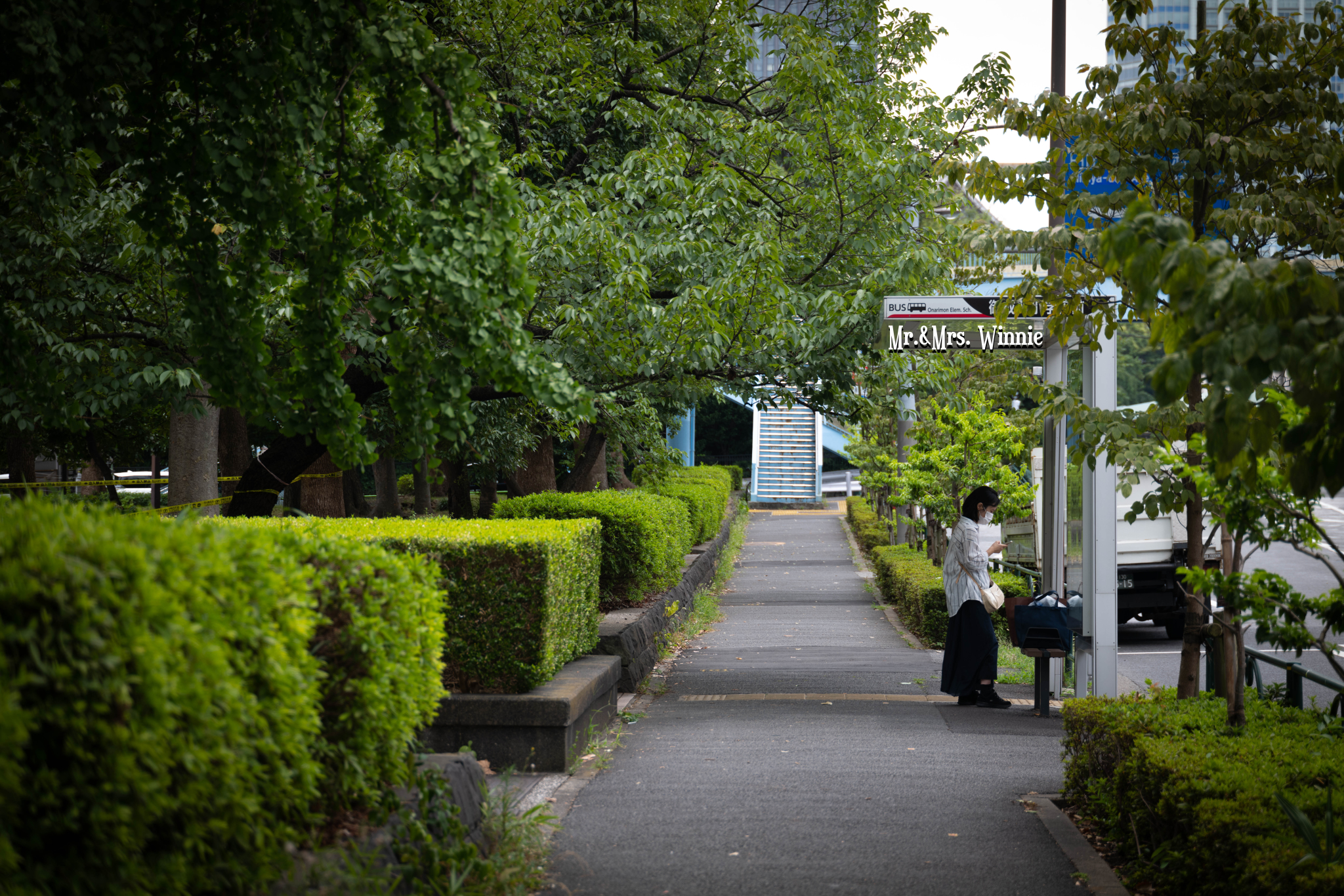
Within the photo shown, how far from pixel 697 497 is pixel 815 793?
1366 cm

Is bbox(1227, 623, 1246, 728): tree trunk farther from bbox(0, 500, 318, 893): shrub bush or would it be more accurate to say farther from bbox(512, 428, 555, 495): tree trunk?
bbox(512, 428, 555, 495): tree trunk

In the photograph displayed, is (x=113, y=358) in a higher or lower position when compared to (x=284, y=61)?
lower

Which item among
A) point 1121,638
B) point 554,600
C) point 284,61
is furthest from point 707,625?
point 284,61

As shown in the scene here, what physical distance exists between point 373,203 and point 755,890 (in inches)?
136

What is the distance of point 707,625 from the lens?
14117mm

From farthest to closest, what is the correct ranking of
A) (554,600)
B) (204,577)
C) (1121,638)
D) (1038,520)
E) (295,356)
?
(1038,520) < (1121,638) < (554,600) < (295,356) < (204,577)

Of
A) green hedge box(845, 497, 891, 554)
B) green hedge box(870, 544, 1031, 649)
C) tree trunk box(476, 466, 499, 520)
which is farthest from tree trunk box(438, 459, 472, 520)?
green hedge box(870, 544, 1031, 649)

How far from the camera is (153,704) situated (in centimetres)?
227

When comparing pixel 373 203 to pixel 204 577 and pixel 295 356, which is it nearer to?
pixel 295 356

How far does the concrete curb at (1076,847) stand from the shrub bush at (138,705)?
3.42 m

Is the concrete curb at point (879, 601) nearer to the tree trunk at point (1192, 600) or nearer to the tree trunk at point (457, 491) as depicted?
the tree trunk at point (1192, 600)

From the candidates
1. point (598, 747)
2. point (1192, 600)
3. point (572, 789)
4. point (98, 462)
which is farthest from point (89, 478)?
point (1192, 600)

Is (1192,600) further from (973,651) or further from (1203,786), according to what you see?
(973,651)

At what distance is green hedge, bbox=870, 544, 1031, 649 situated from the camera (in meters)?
12.0
